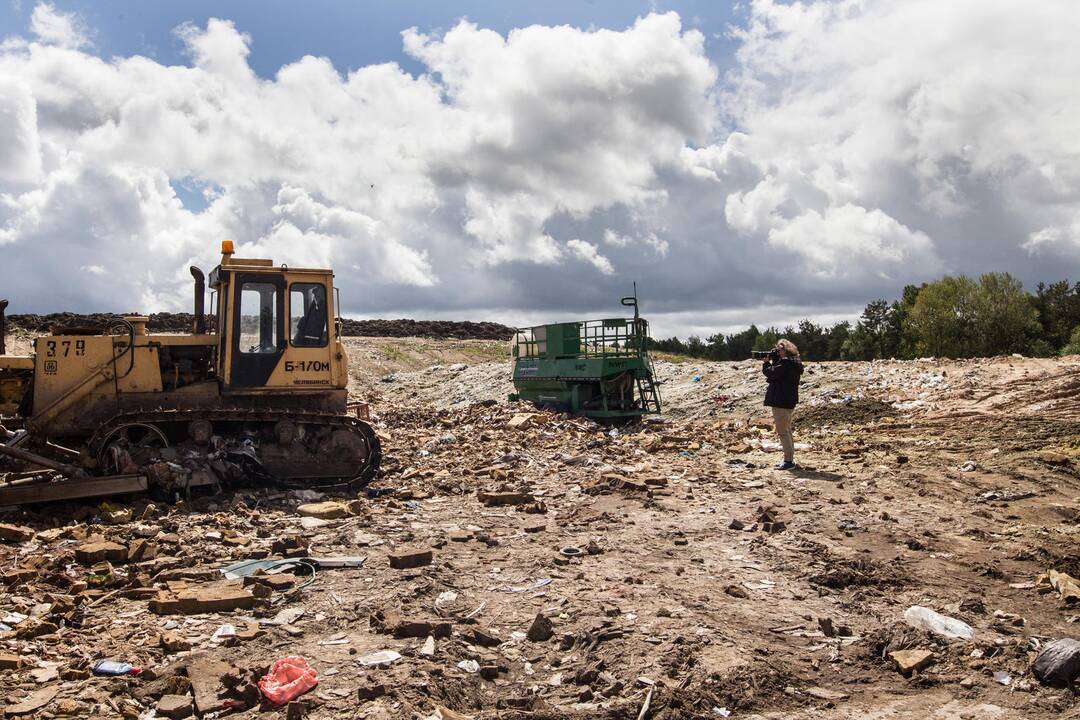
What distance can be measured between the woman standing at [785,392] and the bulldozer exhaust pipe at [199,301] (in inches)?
284

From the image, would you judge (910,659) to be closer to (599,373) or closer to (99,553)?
(99,553)

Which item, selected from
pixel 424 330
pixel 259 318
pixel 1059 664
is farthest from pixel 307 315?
pixel 424 330

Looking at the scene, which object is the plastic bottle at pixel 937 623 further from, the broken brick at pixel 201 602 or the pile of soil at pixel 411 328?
the pile of soil at pixel 411 328

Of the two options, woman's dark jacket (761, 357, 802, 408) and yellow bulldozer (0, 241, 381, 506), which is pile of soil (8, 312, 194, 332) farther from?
woman's dark jacket (761, 357, 802, 408)

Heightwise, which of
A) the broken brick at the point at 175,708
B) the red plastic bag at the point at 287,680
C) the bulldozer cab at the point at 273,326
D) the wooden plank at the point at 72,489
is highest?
the bulldozer cab at the point at 273,326

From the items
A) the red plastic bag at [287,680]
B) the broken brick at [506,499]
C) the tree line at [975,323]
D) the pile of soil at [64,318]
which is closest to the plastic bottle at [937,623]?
the red plastic bag at [287,680]

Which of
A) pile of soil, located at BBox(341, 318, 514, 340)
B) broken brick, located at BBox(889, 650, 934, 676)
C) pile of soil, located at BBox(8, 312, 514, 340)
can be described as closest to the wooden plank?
broken brick, located at BBox(889, 650, 934, 676)

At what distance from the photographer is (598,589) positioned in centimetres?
548

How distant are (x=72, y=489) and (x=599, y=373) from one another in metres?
10.3

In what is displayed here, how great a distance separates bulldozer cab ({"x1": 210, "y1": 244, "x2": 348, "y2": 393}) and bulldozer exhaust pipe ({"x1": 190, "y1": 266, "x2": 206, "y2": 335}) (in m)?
0.37

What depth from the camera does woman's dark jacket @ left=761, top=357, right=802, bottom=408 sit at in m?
10.6

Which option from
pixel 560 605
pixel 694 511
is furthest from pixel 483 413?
pixel 560 605

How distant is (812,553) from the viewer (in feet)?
21.1

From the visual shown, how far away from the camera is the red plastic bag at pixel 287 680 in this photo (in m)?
3.82
